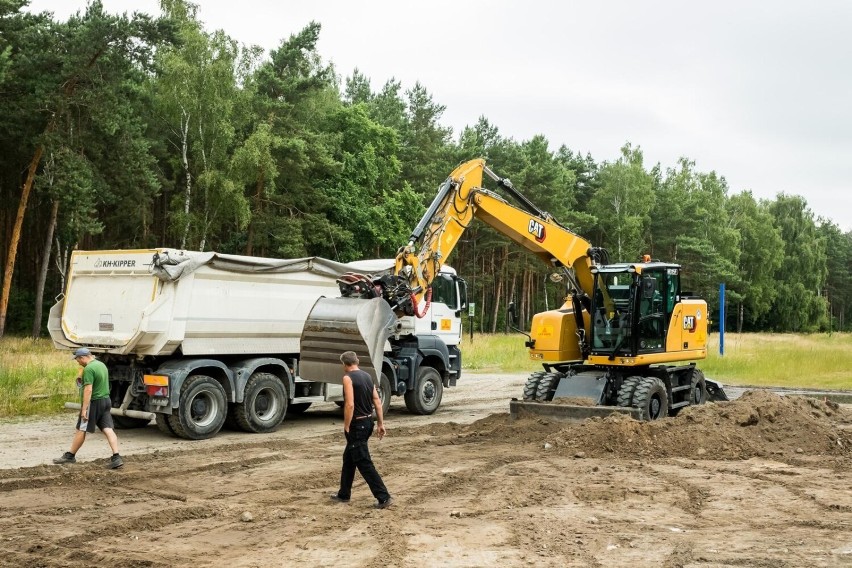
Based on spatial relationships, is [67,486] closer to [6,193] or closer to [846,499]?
[846,499]

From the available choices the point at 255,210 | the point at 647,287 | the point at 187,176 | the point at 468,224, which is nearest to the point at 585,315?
the point at 647,287

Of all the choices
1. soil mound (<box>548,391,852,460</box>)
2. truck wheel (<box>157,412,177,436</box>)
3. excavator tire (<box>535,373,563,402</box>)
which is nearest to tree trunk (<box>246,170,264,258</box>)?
truck wheel (<box>157,412,177,436</box>)

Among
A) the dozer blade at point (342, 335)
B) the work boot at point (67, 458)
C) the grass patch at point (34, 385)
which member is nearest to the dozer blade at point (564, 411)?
the dozer blade at point (342, 335)

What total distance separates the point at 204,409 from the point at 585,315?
272 inches

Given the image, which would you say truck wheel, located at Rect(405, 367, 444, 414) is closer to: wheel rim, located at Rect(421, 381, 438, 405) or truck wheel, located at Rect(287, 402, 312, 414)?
Result: wheel rim, located at Rect(421, 381, 438, 405)

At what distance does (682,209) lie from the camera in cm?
6688

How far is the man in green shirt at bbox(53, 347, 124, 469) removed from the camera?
10562 millimetres

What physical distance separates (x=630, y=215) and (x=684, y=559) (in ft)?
191

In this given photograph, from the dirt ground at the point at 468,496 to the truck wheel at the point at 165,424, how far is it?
163 millimetres

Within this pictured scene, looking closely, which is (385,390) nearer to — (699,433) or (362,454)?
(699,433)

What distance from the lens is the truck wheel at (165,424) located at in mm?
13297

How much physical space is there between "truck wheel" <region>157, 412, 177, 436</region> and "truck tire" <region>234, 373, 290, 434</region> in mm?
1092

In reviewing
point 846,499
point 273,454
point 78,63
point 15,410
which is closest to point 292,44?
point 78,63

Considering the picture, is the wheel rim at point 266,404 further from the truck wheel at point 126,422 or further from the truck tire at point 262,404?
the truck wheel at point 126,422
